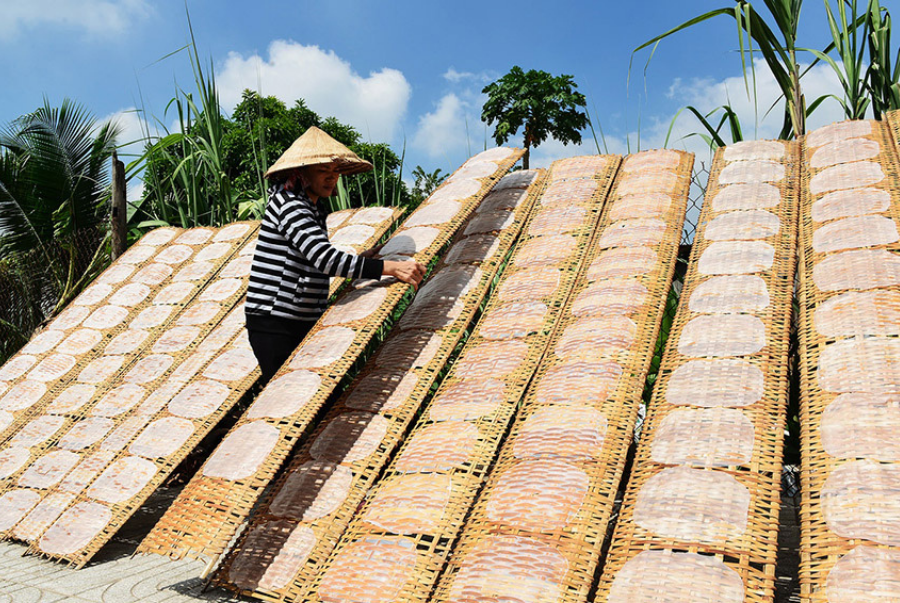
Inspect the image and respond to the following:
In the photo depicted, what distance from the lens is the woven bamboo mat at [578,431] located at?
147 cm

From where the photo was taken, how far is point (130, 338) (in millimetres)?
3018

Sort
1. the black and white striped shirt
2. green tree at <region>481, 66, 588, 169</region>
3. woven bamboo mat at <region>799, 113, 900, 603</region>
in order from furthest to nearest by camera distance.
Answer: green tree at <region>481, 66, 588, 169</region> → the black and white striped shirt → woven bamboo mat at <region>799, 113, 900, 603</region>

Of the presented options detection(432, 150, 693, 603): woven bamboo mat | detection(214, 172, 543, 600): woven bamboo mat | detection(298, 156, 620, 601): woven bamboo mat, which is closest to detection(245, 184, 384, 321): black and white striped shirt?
detection(214, 172, 543, 600): woven bamboo mat

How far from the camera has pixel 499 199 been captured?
2918mm

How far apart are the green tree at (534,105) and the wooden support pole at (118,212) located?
8548mm

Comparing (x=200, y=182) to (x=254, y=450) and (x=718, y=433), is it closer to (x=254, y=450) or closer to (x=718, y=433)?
(x=254, y=450)

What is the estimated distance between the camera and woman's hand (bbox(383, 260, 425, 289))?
82.7 inches

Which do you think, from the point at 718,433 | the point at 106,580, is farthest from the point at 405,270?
the point at 106,580

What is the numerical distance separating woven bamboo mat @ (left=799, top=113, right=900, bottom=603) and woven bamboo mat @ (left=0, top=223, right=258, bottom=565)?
1.75 meters

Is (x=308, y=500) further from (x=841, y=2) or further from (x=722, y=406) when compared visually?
(x=841, y=2)

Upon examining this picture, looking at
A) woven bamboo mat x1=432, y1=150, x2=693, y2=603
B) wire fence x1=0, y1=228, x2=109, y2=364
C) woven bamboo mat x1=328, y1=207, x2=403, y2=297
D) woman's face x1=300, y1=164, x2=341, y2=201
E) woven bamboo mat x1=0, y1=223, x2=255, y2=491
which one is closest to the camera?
woven bamboo mat x1=432, y1=150, x2=693, y2=603

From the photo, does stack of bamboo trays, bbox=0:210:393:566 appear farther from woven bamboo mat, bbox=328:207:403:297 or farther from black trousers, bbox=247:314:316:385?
black trousers, bbox=247:314:316:385

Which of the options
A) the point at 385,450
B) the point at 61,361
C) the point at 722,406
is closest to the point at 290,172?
the point at 385,450

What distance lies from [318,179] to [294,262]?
0.27 meters
